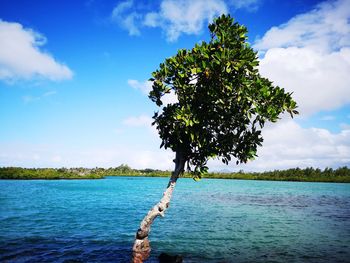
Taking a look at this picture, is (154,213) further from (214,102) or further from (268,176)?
(268,176)

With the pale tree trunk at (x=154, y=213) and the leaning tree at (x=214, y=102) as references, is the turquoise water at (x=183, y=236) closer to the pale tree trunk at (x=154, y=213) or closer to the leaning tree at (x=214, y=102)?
the pale tree trunk at (x=154, y=213)

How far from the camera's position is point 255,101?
14.5 meters

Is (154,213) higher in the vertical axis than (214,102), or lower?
lower

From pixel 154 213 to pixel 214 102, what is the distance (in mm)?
7469

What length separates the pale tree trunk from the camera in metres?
16.8

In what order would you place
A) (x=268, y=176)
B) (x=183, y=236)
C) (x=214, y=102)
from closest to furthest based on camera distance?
1. (x=214, y=102)
2. (x=183, y=236)
3. (x=268, y=176)

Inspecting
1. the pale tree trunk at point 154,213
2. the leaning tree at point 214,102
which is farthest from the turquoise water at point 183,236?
the leaning tree at point 214,102

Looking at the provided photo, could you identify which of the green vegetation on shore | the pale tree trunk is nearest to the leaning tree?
the pale tree trunk

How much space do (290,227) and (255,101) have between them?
22.7 m

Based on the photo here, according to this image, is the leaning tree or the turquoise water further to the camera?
the turquoise water

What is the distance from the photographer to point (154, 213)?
16719mm

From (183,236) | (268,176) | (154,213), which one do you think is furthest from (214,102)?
(268,176)

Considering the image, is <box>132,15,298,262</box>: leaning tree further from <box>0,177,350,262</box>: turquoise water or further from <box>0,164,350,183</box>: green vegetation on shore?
<box>0,164,350,183</box>: green vegetation on shore

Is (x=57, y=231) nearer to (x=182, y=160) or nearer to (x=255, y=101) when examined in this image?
(x=182, y=160)
